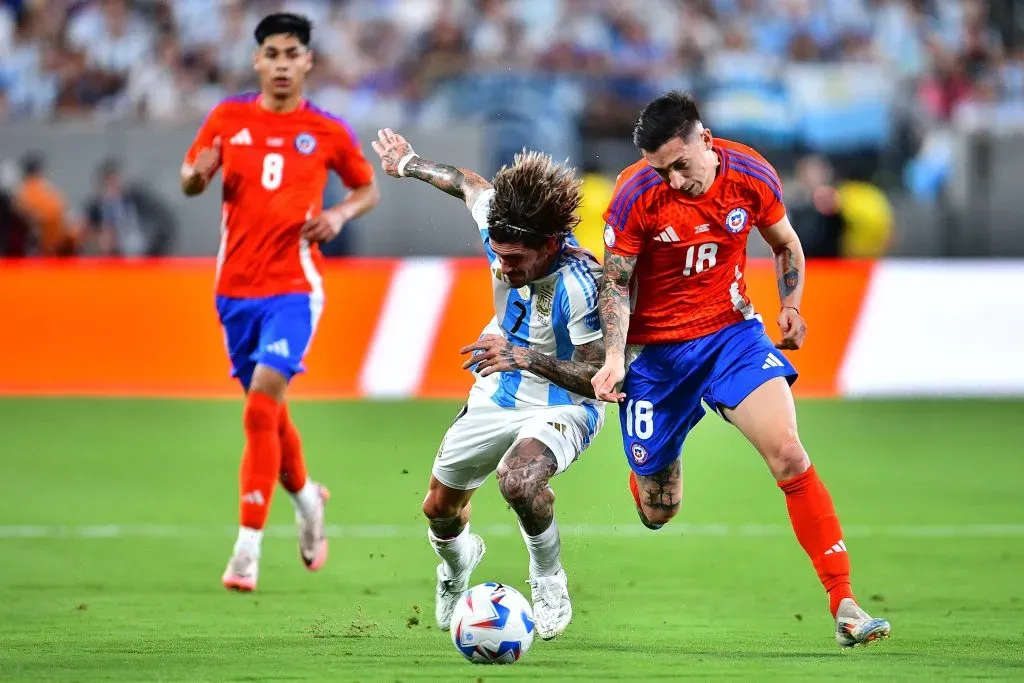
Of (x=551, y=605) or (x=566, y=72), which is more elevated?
(x=551, y=605)

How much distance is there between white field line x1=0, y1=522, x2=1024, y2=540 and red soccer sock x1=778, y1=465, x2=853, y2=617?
120 inches

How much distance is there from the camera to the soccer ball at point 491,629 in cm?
620

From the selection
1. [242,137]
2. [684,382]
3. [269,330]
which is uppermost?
[242,137]

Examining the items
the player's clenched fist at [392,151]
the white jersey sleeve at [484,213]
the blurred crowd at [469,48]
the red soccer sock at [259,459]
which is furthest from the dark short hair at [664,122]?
the blurred crowd at [469,48]

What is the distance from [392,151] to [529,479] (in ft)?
5.92

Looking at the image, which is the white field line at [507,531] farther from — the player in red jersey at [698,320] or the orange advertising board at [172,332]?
the orange advertising board at [172,332]

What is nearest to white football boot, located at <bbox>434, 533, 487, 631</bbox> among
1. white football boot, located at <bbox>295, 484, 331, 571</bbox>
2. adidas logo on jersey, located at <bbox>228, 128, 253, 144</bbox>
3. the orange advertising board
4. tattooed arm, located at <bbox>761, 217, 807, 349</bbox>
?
white football boot, located at <bbox>295, 484, 331, 571</bbox>

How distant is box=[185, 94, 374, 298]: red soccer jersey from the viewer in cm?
866

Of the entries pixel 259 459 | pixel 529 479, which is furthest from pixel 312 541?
pixel 529 479

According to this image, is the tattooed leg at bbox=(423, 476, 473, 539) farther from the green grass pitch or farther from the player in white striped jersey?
the green grass pitch

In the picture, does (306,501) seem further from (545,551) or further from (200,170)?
(545,551)

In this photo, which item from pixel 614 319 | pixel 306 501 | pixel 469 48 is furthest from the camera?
pixel 469 48

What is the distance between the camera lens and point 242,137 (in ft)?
28.8

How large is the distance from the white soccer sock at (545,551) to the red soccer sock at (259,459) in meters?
1.72
